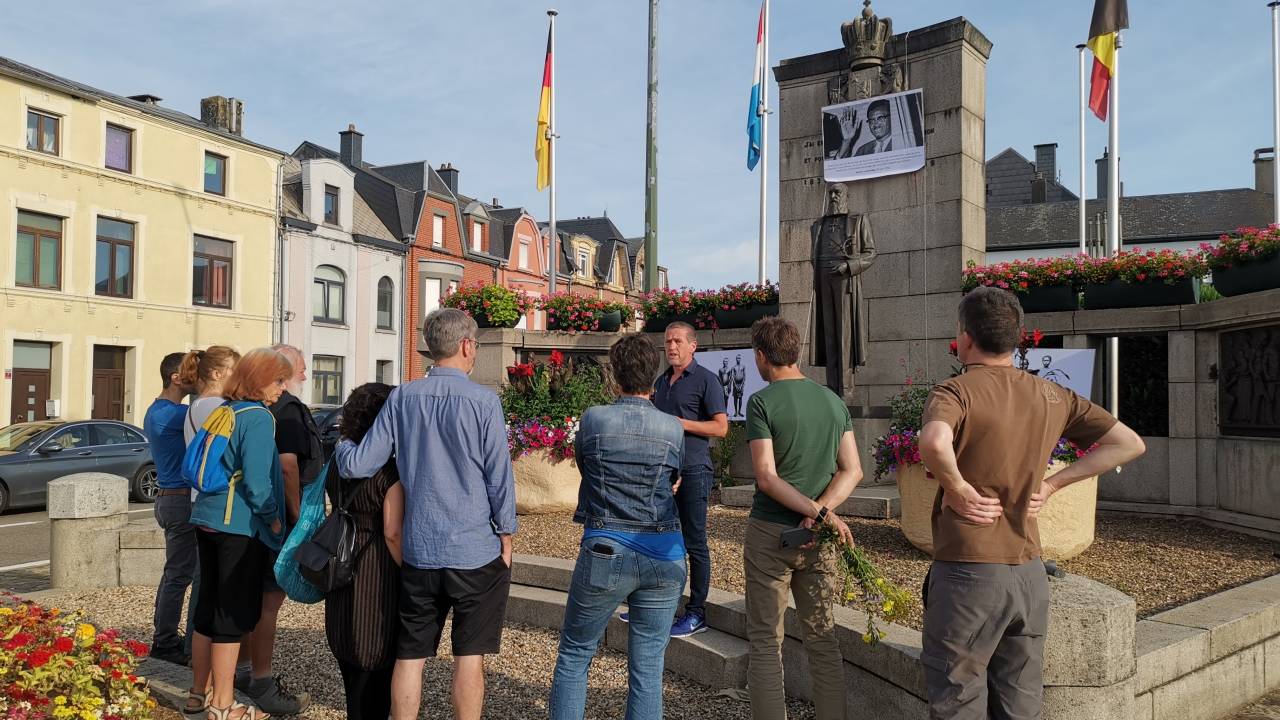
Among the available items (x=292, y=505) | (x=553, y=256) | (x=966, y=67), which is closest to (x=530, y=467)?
(x=292, y=505)

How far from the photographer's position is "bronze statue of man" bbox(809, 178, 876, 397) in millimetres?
9430

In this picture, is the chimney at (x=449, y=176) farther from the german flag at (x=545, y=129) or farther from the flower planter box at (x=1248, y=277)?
the flower planter box at (x=1248, y=277)

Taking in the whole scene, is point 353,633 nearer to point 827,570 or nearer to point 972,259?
point 827,570

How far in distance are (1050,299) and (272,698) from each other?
29.8ft

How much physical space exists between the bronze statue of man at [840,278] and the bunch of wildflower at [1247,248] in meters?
3.16

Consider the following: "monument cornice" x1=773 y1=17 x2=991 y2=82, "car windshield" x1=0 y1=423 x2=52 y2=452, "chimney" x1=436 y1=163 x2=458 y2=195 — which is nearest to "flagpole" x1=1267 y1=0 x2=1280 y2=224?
"monument cornice" x1=773 y1=17 x2=991 y2=82

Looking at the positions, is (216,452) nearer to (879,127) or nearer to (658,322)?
(879,127)

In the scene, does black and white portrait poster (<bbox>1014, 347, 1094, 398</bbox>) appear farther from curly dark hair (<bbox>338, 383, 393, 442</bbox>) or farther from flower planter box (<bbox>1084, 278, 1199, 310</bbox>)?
curly dark hair (<bbox>338, 383, 393, 442</bbox>)

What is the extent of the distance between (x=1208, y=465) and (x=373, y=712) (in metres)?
8.66

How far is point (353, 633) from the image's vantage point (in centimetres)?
358

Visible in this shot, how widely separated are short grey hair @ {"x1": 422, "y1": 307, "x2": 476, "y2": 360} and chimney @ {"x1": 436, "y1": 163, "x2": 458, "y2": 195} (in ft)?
137

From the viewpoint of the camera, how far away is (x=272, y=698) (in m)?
4.43

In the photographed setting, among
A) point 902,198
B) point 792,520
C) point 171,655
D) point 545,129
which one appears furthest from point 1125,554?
point 545,129

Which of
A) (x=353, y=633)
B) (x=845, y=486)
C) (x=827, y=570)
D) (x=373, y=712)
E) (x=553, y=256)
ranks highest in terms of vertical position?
(x=553, y=256)
